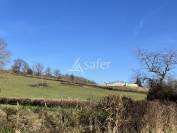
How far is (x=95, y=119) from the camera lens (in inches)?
598

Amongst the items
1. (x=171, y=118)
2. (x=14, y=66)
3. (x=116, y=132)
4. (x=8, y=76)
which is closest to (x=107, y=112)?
(x=116, y=132)

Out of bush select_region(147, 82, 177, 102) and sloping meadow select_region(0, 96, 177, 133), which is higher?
bush select_region(147, 82, 177, 102)

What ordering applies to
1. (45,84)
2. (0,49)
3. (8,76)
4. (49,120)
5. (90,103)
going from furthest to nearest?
(0,49) < (8,76) < (45,84) < (90,103) < (49,120)


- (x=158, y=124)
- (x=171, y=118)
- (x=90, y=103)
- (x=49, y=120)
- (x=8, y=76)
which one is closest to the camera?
(x=49, y=120)

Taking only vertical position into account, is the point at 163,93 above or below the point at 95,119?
above

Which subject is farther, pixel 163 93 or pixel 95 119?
pixel 163 93

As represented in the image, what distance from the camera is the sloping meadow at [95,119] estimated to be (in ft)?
45.5

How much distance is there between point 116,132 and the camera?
15.2 metres

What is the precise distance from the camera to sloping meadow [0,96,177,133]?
45.5 ft

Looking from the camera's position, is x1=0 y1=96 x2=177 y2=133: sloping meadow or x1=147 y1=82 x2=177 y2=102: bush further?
x1=147 y1=82 x2=177 y2=102: bush

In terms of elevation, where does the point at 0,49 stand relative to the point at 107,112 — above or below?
above

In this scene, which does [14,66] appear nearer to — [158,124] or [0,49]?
[0,49]

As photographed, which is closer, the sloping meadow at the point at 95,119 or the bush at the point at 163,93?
the sloping meadow at the point at 95,119

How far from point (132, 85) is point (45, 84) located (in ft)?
82.4
